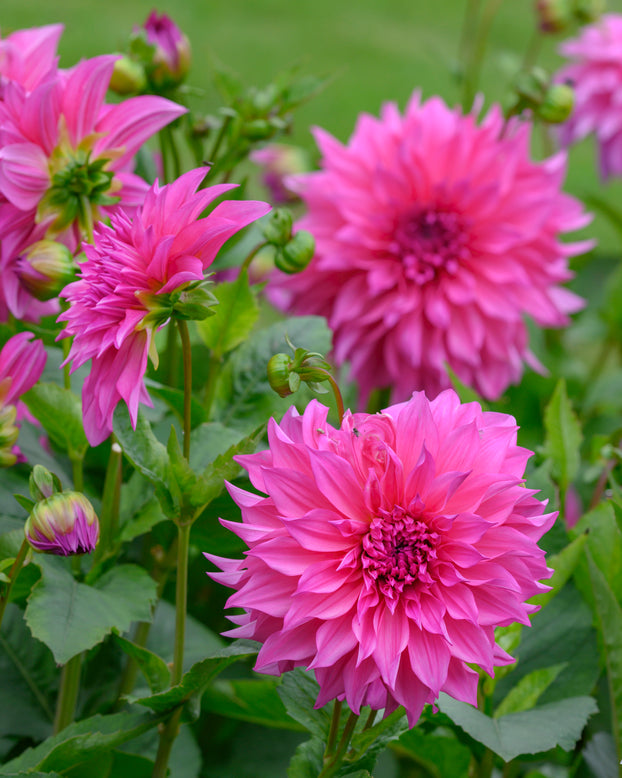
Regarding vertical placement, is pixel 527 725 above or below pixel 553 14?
below

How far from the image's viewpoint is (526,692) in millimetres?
414

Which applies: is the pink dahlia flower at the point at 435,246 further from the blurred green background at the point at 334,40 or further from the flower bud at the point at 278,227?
the blurred green background at the point at 334,40

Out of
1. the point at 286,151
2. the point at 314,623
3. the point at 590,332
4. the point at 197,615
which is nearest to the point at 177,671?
the point at 314,623

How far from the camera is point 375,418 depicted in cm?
32

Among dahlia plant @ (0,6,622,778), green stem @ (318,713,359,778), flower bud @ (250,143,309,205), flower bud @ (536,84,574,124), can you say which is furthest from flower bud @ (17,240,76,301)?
flower bud @ (250,143,309,205)

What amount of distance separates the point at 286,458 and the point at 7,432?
5.3 inches

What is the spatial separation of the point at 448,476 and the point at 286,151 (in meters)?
0.77

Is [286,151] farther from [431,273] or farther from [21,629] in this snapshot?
[21,629]

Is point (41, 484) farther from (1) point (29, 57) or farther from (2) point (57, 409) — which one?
(1) point (29, 57)

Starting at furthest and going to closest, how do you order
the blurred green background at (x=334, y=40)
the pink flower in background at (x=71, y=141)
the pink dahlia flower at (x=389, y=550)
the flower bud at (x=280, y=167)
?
Result: the blurred green background at (x=334, y=40), the flower bud at (x=280, y=167), the pink flower in background at (x=71, y=141), the pink dahlia flower at (x=389, y=550)

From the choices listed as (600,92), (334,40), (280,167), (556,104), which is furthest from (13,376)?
(334,40)

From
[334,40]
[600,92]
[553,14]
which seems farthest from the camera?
[334,40]

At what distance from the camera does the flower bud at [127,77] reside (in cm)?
47

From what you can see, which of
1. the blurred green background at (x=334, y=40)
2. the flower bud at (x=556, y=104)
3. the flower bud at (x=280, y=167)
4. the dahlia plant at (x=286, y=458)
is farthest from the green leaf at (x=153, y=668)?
the blurred green background at (x=334, y=40)
